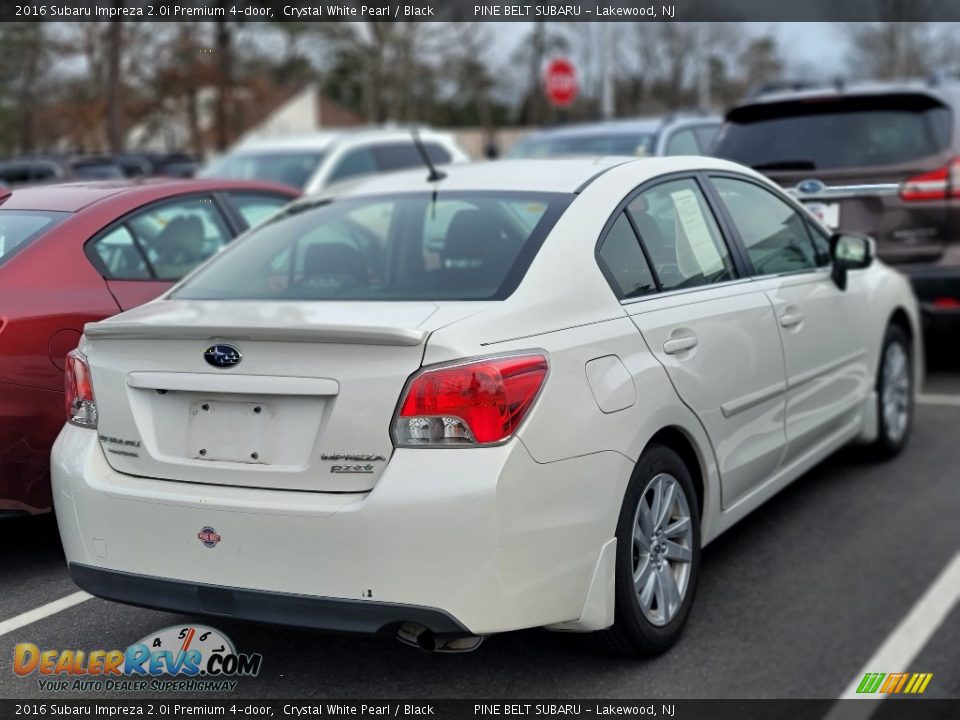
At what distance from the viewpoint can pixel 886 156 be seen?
7.51 meters

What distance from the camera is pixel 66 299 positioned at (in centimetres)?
473

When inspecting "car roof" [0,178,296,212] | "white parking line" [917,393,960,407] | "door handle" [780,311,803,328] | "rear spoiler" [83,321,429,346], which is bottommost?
"white parking line" [917,393,960,407]

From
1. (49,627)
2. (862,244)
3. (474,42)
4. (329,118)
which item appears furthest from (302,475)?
(329,118)

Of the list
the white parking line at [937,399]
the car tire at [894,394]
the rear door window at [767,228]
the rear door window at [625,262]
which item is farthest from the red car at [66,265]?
the white parking line at [937,399]

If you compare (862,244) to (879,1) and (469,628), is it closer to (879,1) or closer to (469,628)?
(469,628)

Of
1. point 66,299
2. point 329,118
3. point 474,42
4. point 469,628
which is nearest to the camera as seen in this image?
point 469,628

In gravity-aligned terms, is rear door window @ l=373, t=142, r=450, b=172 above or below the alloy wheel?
above

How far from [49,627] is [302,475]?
4.40ft

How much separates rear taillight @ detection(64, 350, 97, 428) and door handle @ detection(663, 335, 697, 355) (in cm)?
182

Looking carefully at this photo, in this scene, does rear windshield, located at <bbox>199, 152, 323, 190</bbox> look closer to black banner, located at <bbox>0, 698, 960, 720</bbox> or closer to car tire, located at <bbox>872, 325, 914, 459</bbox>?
car tire, located at <bbox>872, 325, 914, 459</bbox>

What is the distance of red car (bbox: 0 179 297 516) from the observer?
4414 millimetres

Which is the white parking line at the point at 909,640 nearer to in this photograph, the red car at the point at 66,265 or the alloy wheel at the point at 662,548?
the alloy wheel at the point at 662,548

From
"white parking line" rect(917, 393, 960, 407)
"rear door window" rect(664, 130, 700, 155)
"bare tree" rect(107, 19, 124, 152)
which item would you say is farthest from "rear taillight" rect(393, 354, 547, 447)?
"bare tree" rect(107, 19, 124, 152)

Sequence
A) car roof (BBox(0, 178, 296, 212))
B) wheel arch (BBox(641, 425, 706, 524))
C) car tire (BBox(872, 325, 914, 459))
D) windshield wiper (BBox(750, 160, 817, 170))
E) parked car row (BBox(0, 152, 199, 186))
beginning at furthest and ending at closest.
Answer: parked car row (BBox(0, 152, 199, 186)), windshield wiper (BBox(750, 160, 817, 170)), car tire (BBox(872, 325, 914, 459)), car roof (BBox(0, 178, 296, 212)), wheel arch (BBox(641, 425, 706, 524))
